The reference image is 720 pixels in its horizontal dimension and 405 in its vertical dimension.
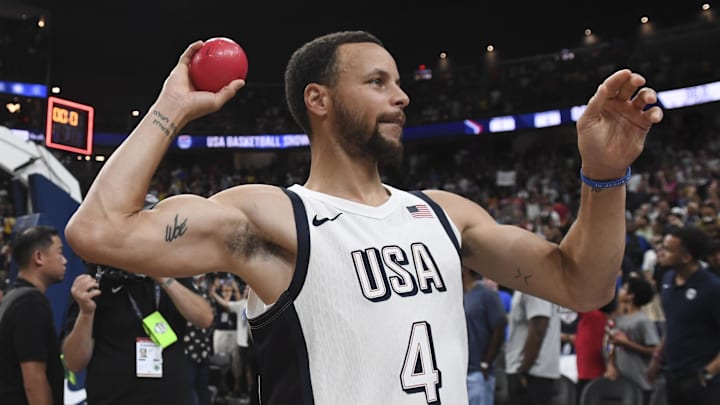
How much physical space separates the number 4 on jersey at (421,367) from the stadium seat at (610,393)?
15.5ft

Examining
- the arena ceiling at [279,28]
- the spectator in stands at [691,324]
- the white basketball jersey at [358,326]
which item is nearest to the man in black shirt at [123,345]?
A: the white basketball jersey at [358,326]

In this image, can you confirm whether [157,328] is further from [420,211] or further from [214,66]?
[214,66]

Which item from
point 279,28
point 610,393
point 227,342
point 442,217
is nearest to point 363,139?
point 442,217

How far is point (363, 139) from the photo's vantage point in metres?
2.16

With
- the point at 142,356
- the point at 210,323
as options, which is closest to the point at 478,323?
the point at 210,323

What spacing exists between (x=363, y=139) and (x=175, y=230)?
62 centimetres

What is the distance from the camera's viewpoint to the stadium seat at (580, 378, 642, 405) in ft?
20.3

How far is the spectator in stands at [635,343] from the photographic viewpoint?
6.30 m

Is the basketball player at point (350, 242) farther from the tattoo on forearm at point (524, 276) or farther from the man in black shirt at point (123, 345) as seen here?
the man in black shirt at point (123, 345)

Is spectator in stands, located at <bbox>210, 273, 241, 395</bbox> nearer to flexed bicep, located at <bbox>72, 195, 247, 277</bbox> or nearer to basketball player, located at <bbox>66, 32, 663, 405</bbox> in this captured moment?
basketball player, located at <bbox>66, 32, 663, 405</bbox>

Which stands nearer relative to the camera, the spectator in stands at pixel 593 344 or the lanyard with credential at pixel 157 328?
the lanyard with credential at pixel 157 328

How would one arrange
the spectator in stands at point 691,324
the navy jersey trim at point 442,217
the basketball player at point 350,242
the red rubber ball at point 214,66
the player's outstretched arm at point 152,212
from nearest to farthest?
the player's outstretched arm at point 152,212
the basketball player at point 350,242
the red rubber ball at point 214,66
the navy jersey trim at point 442,217
the spectator in stands at point 691,324

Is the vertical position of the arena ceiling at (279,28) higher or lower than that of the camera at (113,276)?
higher

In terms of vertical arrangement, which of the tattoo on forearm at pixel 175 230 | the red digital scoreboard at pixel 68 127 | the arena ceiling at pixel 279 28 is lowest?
the tattoo on forearm at pixel 175 230
